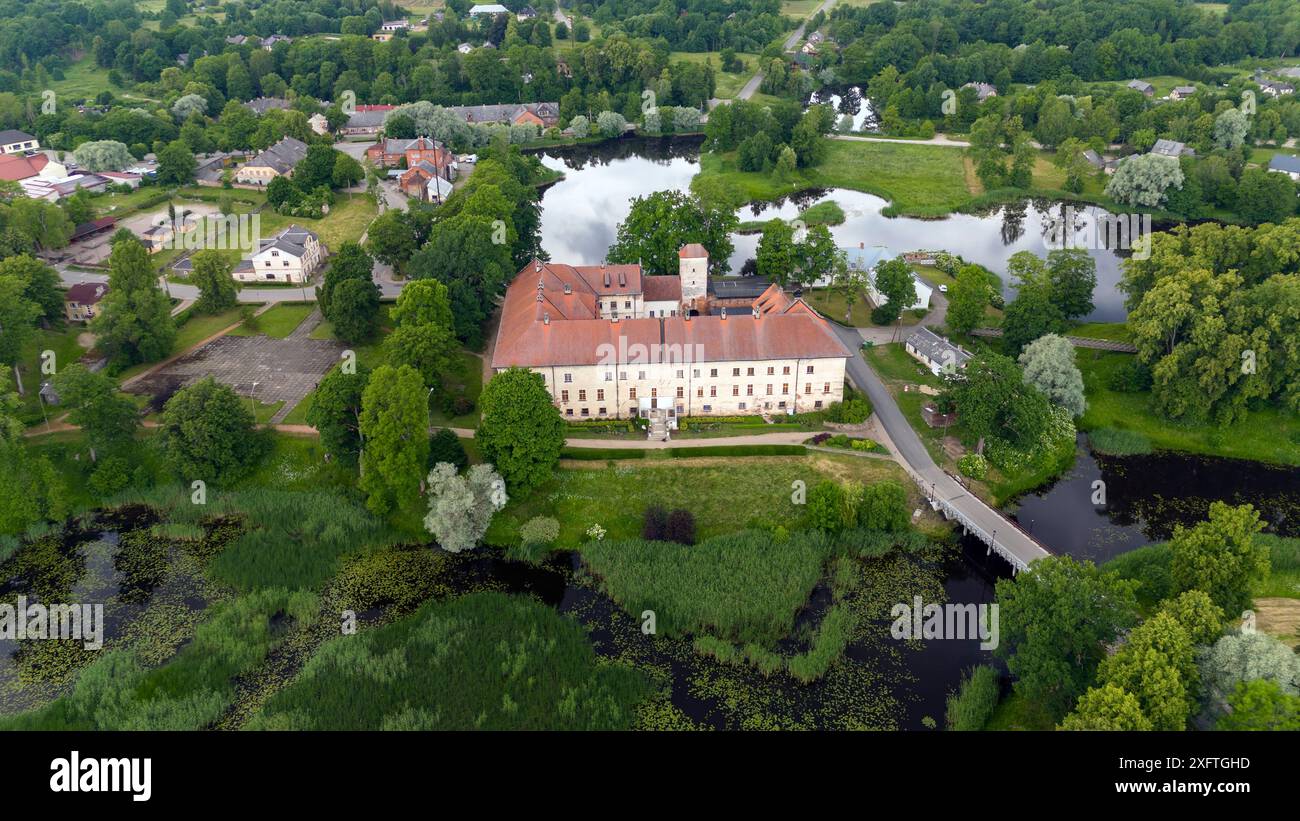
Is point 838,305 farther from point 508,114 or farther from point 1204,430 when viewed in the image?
point 508,114

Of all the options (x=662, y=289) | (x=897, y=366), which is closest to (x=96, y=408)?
(x=662, y=289)

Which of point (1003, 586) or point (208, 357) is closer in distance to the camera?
point (1003, 586)

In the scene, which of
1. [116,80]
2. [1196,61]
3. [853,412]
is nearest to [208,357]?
[853,412]

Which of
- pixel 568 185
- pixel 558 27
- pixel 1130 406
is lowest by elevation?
pixel 1130 406

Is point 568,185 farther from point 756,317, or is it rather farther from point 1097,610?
point 1097,610

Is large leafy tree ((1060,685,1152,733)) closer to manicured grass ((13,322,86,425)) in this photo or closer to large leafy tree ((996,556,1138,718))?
large leafy tree ((996,556,1138,718))

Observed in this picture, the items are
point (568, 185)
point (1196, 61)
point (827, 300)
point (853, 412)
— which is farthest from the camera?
point (1196, 61)

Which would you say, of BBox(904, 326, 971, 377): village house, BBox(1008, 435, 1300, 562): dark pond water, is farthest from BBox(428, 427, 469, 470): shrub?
BBox(1008, 435, 1300, 562): dark pond water
